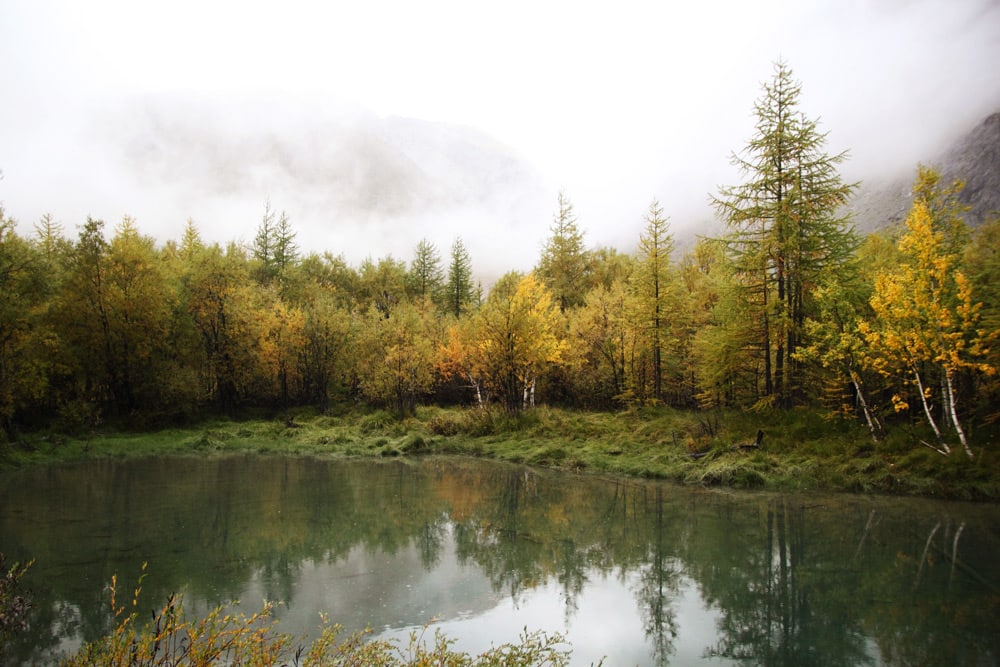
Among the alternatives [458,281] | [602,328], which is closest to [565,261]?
[458,281]

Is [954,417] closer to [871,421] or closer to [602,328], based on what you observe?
[871,421]

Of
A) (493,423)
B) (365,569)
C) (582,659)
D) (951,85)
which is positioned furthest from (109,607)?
(951,85)

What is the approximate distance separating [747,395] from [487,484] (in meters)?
10.6

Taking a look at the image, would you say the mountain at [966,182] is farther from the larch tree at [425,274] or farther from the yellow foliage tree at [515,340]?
the yellow foliage tree at [515,340]

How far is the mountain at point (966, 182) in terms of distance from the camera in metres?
65.9

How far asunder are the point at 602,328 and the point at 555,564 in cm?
2152

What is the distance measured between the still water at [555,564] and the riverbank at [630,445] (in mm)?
1090

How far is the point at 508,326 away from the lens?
26094 mm

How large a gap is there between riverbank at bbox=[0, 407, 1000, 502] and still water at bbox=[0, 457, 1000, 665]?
1.09 m

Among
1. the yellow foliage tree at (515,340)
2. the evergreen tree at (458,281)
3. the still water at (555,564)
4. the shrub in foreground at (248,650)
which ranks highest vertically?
the evergreen tree at (458,281)

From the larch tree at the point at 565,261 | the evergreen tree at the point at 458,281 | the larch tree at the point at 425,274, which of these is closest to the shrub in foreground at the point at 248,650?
the larch tree at the point at 565,261

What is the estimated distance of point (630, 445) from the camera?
20688 millimetres

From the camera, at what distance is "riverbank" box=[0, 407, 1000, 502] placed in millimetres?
14375

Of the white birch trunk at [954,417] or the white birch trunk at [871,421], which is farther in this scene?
the white birch trunk at [871,421]
